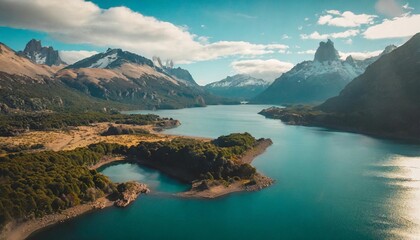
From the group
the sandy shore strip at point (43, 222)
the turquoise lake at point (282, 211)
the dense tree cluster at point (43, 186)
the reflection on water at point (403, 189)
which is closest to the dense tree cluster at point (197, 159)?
the turquoise lake at point (282, 211)

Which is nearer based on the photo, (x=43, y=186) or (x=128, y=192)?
(x=43, y=186)

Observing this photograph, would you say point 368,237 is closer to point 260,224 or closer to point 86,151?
point 260,224

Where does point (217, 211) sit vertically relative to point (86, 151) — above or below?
below

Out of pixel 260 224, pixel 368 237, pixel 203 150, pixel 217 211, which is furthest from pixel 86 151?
pixel 368 237

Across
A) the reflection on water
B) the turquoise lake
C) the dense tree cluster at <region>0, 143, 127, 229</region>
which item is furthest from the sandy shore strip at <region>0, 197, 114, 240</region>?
the reflection on water

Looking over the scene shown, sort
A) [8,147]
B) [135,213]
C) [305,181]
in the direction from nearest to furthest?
[135,213] < [305,181] < [8,147]

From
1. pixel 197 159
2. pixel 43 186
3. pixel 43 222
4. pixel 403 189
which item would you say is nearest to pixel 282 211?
pixel 197 159

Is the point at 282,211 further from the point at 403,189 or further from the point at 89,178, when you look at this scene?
the point at 89,178
